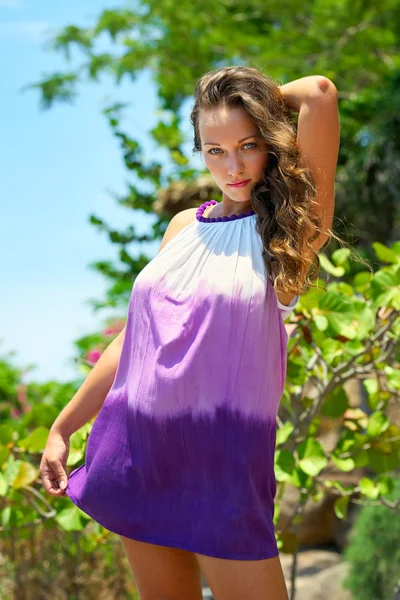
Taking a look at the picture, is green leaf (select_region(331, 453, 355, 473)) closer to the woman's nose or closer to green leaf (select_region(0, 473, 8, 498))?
green leaf (select_region(0, 473, 8, 498))

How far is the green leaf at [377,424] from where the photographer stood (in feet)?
8.01

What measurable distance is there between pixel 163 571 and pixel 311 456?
0.89 meters

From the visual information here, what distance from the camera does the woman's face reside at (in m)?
1.54

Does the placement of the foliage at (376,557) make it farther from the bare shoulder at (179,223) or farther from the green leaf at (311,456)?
the bare shoulder at (179,223)

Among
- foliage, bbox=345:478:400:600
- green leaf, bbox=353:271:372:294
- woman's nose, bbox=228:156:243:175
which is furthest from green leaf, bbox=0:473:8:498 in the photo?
foliage, bbox=345:478:400:600

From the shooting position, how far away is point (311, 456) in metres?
2.37

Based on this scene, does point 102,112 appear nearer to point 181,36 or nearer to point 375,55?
point 181,36

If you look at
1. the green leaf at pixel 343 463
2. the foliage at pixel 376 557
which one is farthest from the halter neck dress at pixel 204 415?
the foliage at pixel 376 557

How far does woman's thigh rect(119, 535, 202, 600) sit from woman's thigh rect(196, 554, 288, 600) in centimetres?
15

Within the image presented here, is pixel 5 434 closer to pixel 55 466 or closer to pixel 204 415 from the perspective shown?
pixel 55 466

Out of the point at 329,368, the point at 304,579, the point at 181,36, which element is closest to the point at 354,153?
the point at 181,36

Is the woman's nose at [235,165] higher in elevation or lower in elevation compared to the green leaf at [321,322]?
higher

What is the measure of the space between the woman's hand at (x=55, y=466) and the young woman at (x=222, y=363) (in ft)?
0.36

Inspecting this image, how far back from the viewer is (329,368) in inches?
99.1
